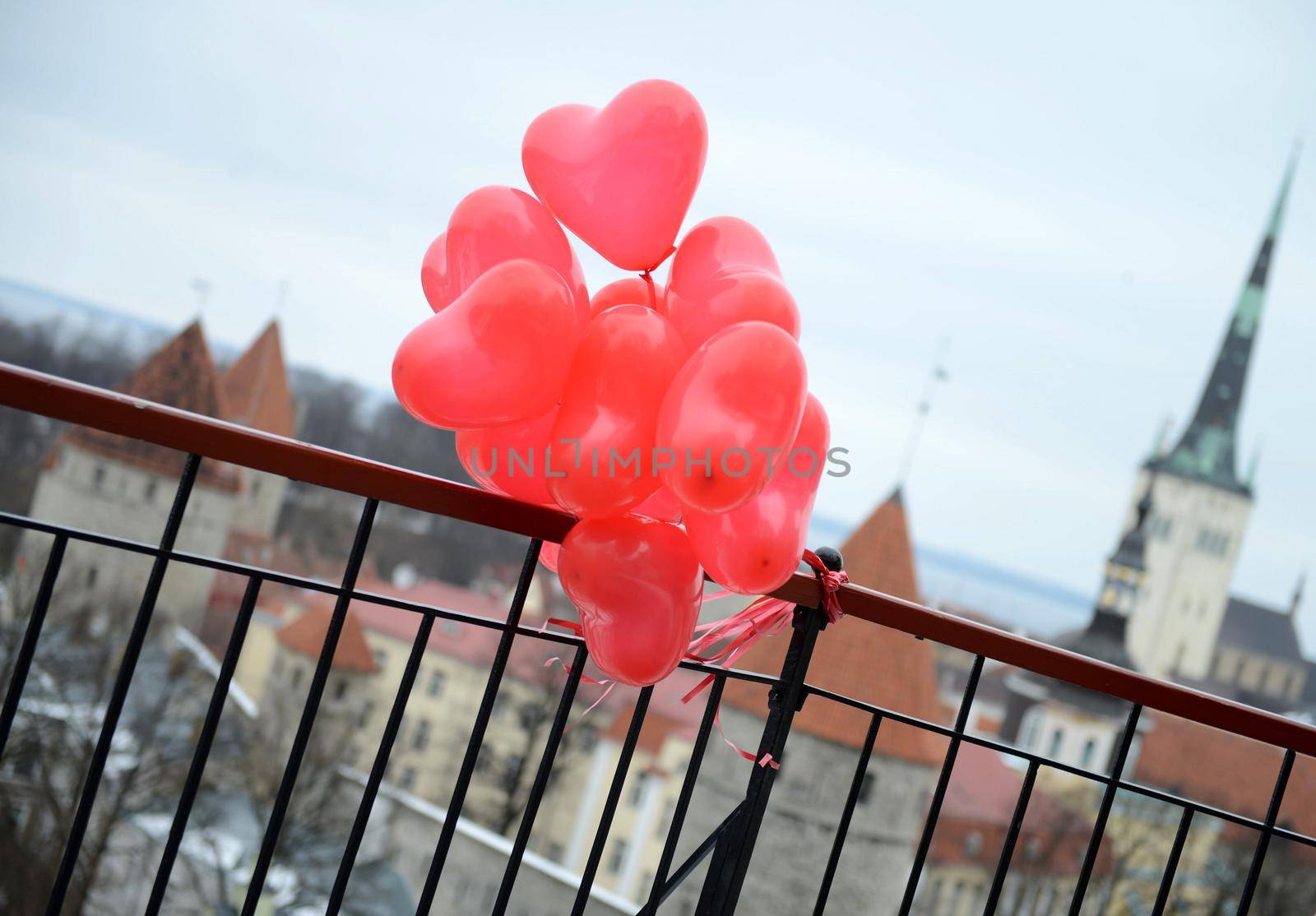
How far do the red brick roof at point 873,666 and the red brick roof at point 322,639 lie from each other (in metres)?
13.3

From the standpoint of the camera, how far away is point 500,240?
4.77 ft

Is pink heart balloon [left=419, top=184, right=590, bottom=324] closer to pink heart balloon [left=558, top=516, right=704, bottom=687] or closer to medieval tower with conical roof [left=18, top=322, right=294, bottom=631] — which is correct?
pink heart balloon [left=558, top=516, right=704, bottom=687]

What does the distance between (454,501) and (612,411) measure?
249mm

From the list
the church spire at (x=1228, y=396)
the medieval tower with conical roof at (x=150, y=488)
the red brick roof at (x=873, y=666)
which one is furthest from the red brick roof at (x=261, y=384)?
the church spire at (x=1228, y=396)

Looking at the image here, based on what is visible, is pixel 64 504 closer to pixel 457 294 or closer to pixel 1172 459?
pixel 457 294

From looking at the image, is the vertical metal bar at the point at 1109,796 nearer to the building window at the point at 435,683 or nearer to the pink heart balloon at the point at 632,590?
the pink heart balloon at the point at 632,590

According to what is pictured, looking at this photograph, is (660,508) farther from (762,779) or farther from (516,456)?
(762,779)

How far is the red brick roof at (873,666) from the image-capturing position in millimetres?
20781

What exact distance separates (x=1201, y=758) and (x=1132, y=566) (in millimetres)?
6627

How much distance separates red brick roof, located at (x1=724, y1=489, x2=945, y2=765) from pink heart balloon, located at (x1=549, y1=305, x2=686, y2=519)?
64.5 feet

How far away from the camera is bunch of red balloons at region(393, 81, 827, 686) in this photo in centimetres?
132

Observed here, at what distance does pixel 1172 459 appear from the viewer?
6375 cm

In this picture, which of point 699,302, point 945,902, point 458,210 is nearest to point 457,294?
point 458,210

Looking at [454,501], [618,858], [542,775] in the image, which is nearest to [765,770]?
[542,775]
